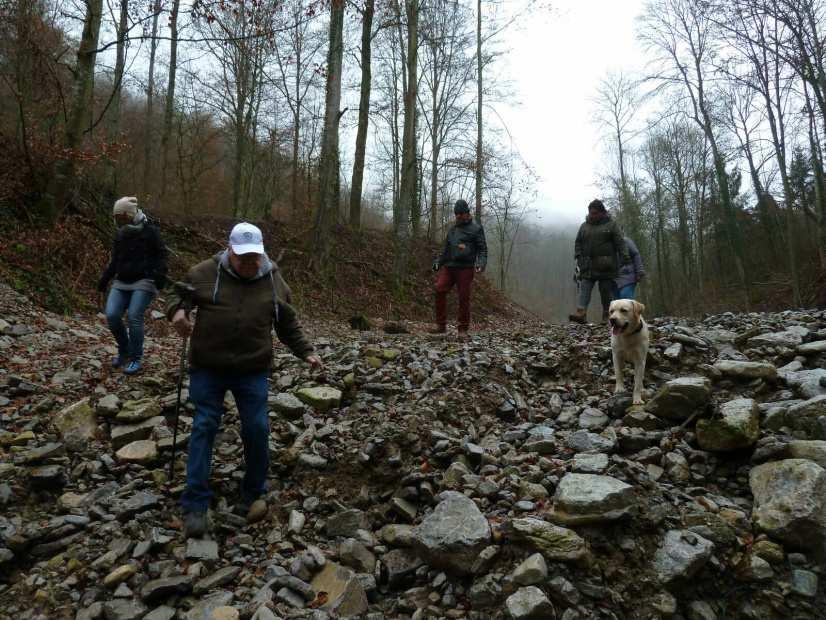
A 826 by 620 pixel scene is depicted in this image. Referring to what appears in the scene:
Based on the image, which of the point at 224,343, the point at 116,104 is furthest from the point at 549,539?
the point at 116,104

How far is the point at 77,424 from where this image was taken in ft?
15.2

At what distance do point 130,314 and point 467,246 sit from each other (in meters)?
4.94

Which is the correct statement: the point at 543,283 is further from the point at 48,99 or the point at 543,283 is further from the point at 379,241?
the point at 48,99

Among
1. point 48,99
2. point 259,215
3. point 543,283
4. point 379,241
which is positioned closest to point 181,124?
point 259,215

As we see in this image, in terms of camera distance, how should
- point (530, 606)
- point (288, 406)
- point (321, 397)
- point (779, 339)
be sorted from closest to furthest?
1. point (530, 606)
2. point (288, 406)
3. point (321, 397)
4. point (779, 339)

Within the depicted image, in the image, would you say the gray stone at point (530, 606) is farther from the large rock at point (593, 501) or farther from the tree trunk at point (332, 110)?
the tree trunk at point (332, 110)

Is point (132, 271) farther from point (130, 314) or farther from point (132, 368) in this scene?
point (132, 368)

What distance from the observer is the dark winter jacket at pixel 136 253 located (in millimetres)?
5840

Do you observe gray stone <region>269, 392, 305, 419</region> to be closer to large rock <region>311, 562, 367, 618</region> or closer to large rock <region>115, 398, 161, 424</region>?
large rock <region>115, 398, 161, 424</region>

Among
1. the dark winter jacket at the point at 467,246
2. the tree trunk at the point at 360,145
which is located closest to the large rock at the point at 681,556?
the dark winter jacket at the point at 467,246

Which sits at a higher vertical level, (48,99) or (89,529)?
(48,99)

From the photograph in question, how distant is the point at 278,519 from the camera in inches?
147

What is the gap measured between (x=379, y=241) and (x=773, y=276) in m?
19.0

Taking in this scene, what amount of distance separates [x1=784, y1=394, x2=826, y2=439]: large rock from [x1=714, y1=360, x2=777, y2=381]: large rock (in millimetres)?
897
